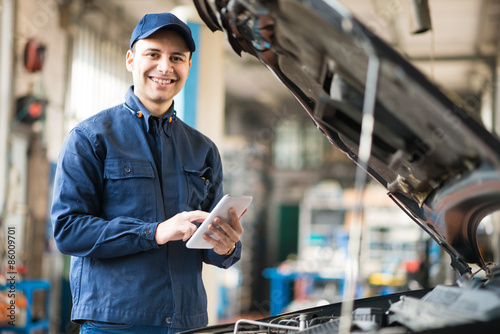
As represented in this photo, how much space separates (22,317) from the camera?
4938mm

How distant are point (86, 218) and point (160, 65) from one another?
1.41ft

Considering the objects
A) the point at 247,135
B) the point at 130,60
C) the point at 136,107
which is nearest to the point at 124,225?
the point at 136,107

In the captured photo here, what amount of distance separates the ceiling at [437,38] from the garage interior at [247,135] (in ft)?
0.10

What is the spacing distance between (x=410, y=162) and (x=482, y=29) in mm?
8087

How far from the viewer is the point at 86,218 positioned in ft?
4.61

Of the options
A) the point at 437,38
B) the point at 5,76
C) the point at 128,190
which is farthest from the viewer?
the point at 437,38

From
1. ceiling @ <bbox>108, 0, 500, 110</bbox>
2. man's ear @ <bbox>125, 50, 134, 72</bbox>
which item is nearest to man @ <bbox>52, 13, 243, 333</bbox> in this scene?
man's ear @ <bbox>125, 50, 134, 72</bbox>

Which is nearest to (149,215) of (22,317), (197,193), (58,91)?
(197,193)

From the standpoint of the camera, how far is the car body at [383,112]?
1.00 metres

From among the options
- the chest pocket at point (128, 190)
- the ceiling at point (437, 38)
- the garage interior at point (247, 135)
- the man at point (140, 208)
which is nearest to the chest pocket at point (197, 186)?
the man at point (140, 208)

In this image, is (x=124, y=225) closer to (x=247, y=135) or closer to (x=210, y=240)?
(x=210, y=240)

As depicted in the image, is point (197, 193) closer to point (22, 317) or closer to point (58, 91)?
point (22, 317)

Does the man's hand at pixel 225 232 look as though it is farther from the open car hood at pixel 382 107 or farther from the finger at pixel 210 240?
the open car hood at pixel 382 107

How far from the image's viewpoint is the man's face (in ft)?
4.99
